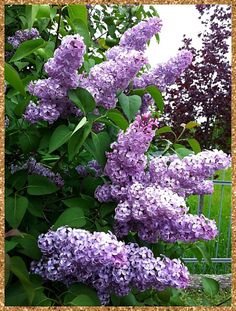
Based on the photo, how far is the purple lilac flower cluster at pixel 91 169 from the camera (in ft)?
3.52

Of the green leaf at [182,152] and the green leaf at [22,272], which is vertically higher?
the green leaf at [182,152]

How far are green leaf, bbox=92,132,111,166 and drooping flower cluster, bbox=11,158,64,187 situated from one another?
0.55ft

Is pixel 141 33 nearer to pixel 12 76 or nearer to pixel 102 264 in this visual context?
pixel 12 76

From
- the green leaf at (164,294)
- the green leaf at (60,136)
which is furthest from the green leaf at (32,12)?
Answer: the green leaf at (164,294)

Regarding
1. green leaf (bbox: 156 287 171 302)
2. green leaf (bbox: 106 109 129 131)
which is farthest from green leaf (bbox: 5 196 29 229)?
green leaf (bbox: 156 287 171 302)

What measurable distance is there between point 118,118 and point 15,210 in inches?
10.6

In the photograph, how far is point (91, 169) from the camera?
112 cm

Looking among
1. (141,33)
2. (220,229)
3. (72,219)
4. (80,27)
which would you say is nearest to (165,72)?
(141,33)

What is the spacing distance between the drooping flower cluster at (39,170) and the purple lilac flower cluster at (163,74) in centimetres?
27

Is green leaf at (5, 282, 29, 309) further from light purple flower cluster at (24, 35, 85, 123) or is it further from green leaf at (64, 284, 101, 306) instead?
light purple flower cluster at (24, 35, 85, 123)

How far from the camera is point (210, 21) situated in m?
4.10

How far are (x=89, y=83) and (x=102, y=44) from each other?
695 millimetres

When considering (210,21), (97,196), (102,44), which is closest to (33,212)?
(97,196)

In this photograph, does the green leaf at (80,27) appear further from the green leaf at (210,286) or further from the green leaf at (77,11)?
the green leaf at (210,286)
